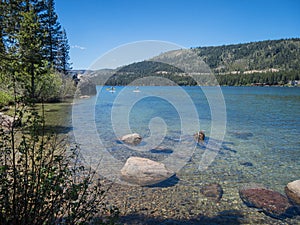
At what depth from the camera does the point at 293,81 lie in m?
118

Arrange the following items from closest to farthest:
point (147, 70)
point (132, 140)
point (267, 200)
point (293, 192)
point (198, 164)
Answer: point (267, 200)
point (293, 192)
point (198, 164)
point (132, 140)
point (147, 70)

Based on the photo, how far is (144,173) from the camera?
24.2 feet

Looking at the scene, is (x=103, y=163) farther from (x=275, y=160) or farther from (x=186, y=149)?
(x=275, y=160)

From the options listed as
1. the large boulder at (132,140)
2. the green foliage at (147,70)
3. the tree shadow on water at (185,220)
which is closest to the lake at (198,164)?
the tree shadow on water at (185,220)

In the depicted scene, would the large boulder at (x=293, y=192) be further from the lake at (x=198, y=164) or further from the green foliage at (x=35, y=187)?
the green foliage at (x=35, y=187)

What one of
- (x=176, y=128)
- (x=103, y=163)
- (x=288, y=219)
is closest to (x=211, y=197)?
(x=288, y=219)

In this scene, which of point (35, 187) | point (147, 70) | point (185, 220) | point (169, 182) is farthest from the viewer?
point (147, 70)

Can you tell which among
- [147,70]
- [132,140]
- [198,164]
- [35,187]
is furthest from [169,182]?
[147,70]

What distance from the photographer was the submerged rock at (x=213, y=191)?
6.44 meters

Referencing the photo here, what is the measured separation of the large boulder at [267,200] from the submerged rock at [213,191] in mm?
626

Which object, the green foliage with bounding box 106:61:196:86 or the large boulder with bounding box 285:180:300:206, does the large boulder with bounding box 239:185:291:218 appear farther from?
the green foliage with bounding box 106:61:196:86

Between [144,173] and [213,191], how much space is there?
2.27m

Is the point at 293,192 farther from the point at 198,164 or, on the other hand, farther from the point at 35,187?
the point at 35,187

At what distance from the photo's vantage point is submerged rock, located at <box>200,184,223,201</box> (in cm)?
644
